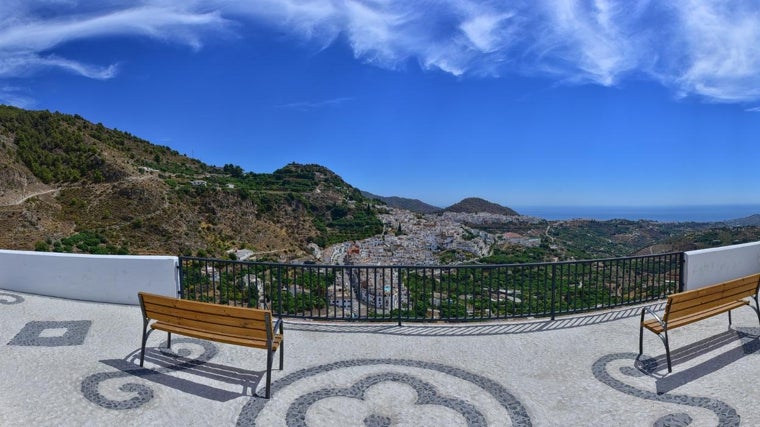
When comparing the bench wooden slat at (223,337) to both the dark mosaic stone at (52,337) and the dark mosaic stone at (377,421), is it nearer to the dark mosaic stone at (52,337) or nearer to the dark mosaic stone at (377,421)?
the dark mosaic stone at (377,421)

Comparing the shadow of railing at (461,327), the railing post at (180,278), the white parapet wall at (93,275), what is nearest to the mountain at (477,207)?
the shadow of railing at (461,327)

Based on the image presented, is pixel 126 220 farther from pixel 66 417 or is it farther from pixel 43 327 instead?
pixel 66 417

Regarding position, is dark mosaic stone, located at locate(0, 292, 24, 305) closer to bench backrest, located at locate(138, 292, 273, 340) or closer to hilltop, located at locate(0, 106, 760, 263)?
bench backrest, located at locate(138, 292, 273, 340)

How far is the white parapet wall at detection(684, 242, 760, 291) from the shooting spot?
7922 millimetres

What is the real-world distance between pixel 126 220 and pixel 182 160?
135 feet

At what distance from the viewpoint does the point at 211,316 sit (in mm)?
4543

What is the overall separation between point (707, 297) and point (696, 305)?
0.81ft

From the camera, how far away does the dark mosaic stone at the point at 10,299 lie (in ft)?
25.2

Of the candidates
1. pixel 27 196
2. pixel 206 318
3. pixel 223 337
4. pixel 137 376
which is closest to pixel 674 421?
pixel 223 337

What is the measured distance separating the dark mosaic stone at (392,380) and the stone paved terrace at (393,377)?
0.02 m

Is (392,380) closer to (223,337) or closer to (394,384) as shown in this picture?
(394,384)

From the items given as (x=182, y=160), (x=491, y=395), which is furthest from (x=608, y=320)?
(x=182, y=160)

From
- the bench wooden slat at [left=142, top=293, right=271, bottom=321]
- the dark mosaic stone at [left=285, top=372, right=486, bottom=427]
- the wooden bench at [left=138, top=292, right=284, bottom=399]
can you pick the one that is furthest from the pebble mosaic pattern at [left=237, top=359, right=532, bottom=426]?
the bench wooden slat at [left=142, top=293, right=271, bottom=321]

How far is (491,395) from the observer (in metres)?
4.34
